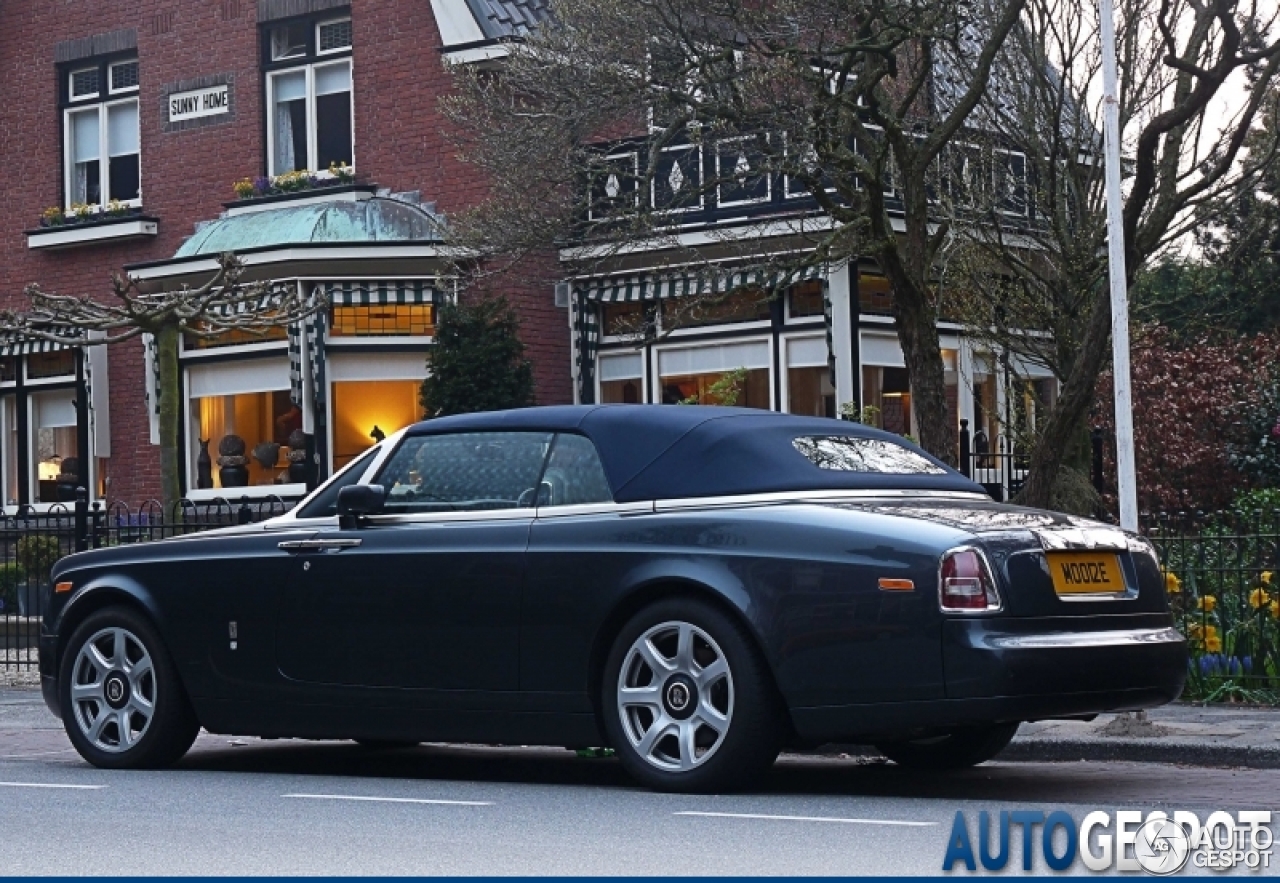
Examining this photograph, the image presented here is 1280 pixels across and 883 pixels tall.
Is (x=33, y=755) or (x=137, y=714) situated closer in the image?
(x=137, y=714)

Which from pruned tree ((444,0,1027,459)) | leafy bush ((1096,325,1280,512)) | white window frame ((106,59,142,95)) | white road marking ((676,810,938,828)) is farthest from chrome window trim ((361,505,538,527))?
white window frame ((106,59,142,95))

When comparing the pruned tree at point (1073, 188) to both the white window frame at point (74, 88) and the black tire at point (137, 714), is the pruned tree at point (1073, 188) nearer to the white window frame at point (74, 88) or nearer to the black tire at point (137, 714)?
the black tire at point (137, 714)

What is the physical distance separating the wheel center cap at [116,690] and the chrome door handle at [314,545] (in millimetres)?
1088

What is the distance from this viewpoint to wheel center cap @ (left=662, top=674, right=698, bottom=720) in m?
8.12

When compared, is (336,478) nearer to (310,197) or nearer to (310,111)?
(310,197)

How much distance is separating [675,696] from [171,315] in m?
11.1

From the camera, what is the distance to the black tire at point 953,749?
8.98 metres

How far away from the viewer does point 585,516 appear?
339 inches

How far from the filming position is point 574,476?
8.80 m

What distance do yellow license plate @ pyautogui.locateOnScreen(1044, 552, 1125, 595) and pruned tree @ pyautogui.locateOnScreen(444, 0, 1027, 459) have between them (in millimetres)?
5319

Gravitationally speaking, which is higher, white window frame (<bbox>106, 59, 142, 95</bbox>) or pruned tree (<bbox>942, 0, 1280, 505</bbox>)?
white window frame (<bbox>106, 59, 142, 95</bbox>)

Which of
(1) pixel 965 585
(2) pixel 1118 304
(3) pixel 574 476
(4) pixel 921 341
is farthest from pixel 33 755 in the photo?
(4) pixel 921 341

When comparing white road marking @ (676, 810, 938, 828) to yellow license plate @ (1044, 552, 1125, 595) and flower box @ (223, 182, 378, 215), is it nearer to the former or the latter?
yellow license plate @ (1044, 552, 1125, 595)

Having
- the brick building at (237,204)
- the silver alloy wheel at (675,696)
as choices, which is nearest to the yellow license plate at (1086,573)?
the silver alloy wheel at (675,696)
